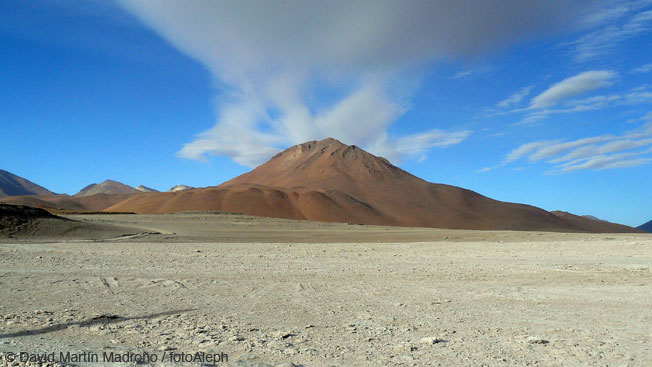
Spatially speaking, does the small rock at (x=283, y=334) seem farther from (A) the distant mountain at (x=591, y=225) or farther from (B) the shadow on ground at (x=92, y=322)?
(A) the distant mountain at (x=591, y=225)

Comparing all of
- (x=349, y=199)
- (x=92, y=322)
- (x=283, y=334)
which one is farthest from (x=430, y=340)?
(x=349, y=199)

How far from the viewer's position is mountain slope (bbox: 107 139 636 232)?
98.1 meters

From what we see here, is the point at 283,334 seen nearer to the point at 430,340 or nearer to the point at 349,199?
the point at 430,340

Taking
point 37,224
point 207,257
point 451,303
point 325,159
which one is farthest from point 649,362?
point 325,159

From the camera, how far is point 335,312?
762 centimetres

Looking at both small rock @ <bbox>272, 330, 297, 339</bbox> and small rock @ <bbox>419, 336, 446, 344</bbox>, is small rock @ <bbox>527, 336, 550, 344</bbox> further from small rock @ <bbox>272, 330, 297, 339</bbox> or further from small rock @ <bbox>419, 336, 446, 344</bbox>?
small rock @ <bbox>272, 330, 297, 339</bbox>

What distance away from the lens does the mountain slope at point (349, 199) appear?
3863 inches

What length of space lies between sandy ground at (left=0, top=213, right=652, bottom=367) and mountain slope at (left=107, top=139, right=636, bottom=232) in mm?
81529

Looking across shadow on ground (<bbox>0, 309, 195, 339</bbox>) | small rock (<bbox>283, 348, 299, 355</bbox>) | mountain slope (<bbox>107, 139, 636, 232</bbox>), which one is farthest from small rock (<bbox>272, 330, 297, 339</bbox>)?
mountain slope (<bbox>107, 139, 636, 232</bbox>)

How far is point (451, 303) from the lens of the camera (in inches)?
331

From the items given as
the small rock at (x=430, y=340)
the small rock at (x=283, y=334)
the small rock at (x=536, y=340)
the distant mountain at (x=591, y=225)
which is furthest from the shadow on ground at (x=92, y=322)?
the distant mountain at (x=591, y=225)

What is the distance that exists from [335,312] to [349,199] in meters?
101

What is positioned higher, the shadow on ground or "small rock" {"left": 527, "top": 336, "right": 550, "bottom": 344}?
"small rock" {"left": 527, "top": 336, "right": 550, "bottom": 344}

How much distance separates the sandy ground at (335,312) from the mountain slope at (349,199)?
8153 cm
